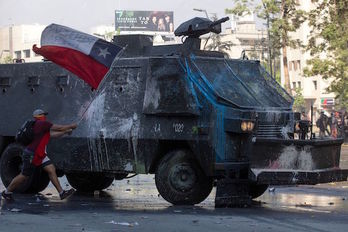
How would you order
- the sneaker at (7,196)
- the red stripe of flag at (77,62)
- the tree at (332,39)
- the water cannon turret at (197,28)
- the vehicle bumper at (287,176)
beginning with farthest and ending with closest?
Result: the tree at (332,39) < the red stripe of flag at (77,62) < the water cannon turret at (197,28) < the sneaker at (7,196) < the vehicle bumper at (287,176)

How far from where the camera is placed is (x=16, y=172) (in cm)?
1594

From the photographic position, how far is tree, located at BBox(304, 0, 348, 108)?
40.3 meters

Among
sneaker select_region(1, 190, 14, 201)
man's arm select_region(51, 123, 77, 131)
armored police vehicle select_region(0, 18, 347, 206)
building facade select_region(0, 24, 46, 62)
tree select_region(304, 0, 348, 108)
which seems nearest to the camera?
armored police vehicle select_region(0, 18, 347, 206)

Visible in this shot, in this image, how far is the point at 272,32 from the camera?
4422 centimetres

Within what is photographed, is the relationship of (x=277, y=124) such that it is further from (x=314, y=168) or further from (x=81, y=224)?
(x=81, y=224)

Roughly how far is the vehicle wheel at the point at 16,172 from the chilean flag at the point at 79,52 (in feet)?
6.07

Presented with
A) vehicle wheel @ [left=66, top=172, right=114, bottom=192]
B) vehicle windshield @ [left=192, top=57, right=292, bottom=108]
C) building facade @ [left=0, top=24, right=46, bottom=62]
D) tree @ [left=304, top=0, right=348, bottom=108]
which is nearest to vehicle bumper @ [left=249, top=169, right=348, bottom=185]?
vehicle windshield @ [left=192, top=57, right=292, bottom=108]

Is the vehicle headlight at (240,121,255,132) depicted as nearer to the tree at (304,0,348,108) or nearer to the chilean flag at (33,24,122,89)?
the chilean flag at (33,24,122,89)

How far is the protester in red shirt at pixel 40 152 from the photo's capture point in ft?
45.2

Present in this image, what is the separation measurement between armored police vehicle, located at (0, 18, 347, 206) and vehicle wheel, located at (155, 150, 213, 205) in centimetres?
1

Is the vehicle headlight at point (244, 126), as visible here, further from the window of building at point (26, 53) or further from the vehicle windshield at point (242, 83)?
the window of building at point (26, 53)

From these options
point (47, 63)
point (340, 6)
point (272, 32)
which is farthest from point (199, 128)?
point (272, 32)

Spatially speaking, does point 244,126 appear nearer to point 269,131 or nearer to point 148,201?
point 269,131

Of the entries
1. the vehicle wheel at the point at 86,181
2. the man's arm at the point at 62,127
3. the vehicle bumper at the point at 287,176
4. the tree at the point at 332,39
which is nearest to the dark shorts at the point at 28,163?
the man's arm at the point at 62,127
